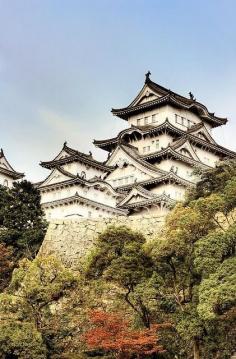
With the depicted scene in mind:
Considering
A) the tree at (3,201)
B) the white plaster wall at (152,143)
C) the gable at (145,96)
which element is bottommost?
the tree at (3,201)

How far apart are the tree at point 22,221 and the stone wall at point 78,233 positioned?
1.03m

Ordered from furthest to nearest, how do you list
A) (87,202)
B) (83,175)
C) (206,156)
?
(206,156) < (83,175) < (87,202)

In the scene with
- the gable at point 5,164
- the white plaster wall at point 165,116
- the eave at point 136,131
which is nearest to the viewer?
the eave at point 136,131

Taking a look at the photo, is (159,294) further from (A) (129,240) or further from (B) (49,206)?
(B) (49,206)

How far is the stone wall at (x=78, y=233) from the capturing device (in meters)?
28.0

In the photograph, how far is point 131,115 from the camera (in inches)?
2120

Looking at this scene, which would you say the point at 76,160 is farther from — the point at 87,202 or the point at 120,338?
the point at 120,338

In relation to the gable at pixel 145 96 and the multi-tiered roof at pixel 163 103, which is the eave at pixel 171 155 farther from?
the gable at pixel 145 96

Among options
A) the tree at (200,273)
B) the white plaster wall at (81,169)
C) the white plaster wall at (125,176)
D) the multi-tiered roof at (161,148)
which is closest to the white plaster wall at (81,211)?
the multi-tiered roof at (161,148)

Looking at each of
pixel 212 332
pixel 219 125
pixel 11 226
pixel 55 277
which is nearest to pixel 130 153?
pixel 219 125

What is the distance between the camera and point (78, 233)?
1126 inches

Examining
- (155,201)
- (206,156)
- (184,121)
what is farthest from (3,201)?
(184,121)

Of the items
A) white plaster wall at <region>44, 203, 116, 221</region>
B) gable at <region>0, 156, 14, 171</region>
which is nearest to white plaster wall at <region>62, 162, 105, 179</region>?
white plaster wall at <region>44, 203, 116, 221</region>

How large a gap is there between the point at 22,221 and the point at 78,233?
3318mm
